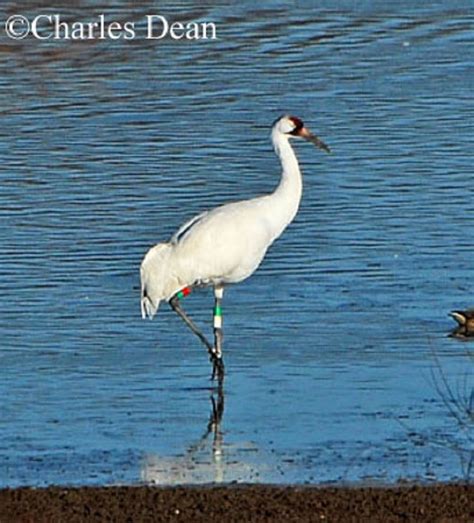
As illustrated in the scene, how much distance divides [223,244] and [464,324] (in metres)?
1.62

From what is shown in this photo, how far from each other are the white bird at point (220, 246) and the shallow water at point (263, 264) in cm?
33

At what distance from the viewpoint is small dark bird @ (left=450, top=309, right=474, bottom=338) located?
43.5 ft

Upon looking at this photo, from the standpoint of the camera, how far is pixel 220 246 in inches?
524

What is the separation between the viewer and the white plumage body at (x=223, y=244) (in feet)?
43.6

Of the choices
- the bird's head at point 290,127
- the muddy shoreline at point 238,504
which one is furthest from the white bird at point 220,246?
→ the muddy shoreline at point 238,504

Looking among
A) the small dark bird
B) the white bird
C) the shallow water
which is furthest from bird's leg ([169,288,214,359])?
the small dark bird

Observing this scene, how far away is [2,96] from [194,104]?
2.35 meters

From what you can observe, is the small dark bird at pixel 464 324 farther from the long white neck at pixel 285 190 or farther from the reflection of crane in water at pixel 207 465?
the reflection of crane in water at pixel 207 465

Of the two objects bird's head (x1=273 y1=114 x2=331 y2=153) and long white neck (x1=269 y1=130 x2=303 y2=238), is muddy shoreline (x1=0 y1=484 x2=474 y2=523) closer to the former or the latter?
long white neck (x1=269 y1=130 x2=303 y2=238)

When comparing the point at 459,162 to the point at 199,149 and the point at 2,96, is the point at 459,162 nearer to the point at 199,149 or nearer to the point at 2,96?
the point at 199,149

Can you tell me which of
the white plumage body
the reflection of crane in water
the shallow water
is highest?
the white plumage body

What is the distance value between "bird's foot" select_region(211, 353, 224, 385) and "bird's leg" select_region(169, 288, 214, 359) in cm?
4

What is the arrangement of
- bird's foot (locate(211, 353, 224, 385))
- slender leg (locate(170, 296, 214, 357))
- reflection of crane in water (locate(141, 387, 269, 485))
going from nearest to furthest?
reflection of crane in water (locate(141, 387, 269, 485)) → bird's foot (locate(211, 353, 224, 385)) → slender leg (locate(170, 296, 214, 357))

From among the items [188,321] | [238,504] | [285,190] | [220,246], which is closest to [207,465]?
[238,504]
